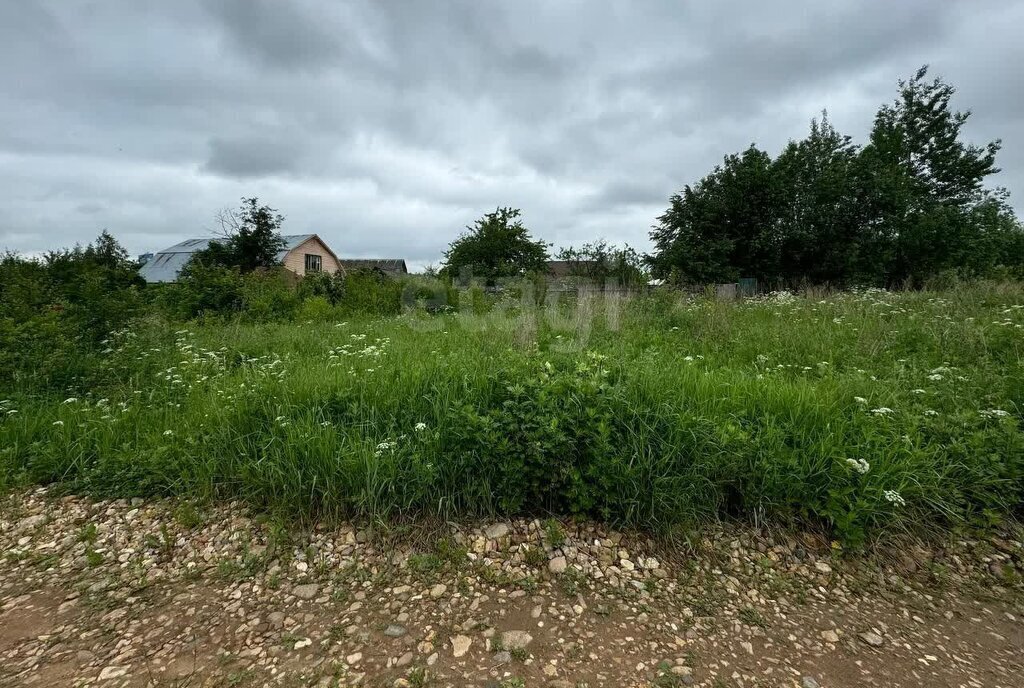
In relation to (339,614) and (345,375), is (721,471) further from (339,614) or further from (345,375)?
(345,375)

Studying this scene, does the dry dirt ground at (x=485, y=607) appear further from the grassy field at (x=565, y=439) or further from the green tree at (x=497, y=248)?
the green tree at (x=497, y=248)

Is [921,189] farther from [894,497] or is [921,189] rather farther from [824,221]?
[894,497]

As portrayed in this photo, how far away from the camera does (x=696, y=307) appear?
7035mm

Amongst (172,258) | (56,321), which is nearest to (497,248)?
(56,321)

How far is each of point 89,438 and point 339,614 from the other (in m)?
2.47

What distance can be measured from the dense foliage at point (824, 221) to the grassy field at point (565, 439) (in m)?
14.9

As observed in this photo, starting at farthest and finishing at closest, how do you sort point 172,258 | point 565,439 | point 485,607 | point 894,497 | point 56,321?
point 172,258, point 56,321, point 565,439, point 894,497, point 485,607

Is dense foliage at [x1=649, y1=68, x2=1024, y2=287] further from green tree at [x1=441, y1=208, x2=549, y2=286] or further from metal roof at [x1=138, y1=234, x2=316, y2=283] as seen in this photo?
metal roof at [x1=138, y1=234, x2=316, y2=283]

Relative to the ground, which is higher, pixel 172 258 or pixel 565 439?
pixel 172 258

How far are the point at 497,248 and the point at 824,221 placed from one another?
13.2 meters

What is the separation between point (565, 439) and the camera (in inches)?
88.7

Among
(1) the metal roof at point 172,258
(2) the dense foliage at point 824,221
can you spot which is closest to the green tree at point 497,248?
(2) the dense foliage at point 824,221

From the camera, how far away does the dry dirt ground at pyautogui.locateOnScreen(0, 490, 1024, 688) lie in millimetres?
1607

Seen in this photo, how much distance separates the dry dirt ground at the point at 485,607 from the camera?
5.27 feet
